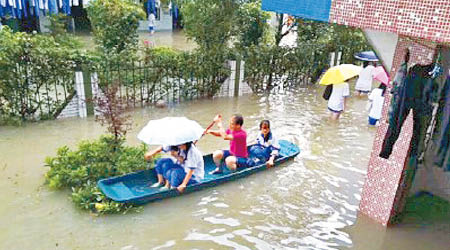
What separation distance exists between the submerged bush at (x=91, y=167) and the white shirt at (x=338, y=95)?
4.84 metres

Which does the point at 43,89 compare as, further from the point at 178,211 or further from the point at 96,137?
the point at 178,211

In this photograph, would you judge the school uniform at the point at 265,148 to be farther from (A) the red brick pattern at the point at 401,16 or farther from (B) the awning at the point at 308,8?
(A) the red brick pattern at the point at 401,16

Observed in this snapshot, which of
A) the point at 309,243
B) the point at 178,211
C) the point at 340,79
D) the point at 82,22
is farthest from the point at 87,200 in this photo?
the point at 82,22

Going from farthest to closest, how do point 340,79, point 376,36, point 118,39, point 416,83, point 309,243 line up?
point 118,39 < point 340,79 < point 309,243 < point 376,36 < point 416,83

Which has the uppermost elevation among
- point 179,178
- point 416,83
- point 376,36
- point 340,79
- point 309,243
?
point 376,36

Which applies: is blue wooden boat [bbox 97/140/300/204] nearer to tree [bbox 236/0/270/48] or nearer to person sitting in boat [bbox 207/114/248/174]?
person sitting in boat [bbox 207/114/248/174]

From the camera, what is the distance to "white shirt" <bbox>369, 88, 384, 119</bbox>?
342 inches

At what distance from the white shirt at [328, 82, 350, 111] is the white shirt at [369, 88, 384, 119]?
572 mm

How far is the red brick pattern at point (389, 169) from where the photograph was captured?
4.65 metres

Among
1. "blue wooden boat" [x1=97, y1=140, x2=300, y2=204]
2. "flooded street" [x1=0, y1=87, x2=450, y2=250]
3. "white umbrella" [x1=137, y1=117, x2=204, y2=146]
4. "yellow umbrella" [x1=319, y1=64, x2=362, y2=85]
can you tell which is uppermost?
"yellow umbrella" [x1=319, y1=64, x2=362, y2=85]

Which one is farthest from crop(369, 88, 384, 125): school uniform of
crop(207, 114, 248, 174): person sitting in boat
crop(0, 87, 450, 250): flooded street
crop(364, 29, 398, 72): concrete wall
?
crop(364, 29, 398, 72): concrete wall

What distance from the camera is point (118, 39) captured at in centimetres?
1042

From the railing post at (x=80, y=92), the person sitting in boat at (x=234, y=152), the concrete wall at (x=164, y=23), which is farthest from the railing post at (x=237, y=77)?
the concrete wall at (x=164, y=23)

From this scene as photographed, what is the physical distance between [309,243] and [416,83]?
2454 millimetres
